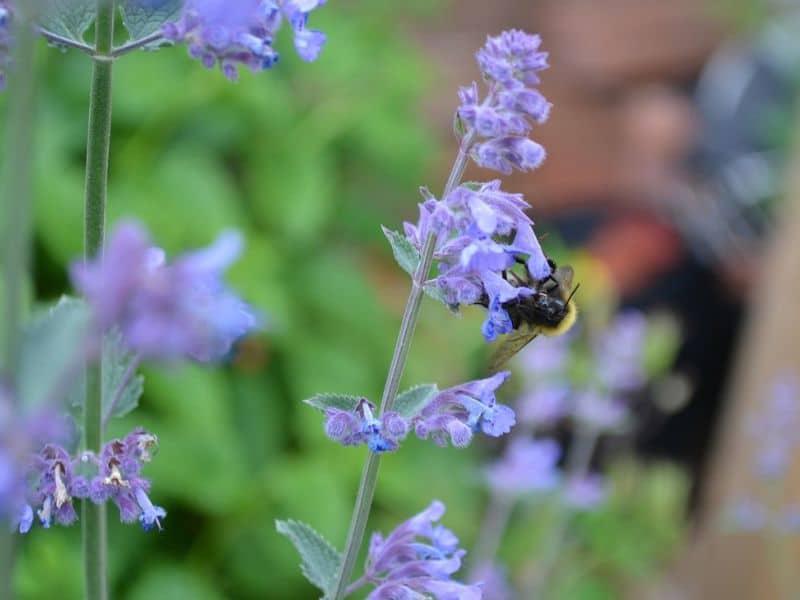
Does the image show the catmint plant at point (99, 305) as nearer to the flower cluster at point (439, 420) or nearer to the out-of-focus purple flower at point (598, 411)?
the flower cluster at point (439, 420)

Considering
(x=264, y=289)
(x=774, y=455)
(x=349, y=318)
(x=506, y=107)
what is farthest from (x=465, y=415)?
(x=349, y=318)

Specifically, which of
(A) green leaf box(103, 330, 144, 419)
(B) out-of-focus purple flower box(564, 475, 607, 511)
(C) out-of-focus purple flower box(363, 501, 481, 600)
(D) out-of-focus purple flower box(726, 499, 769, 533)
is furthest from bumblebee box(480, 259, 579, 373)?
(B) out-of-focus purple flower box(564, 475, 607, 511)

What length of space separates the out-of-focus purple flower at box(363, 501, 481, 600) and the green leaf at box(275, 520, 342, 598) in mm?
36

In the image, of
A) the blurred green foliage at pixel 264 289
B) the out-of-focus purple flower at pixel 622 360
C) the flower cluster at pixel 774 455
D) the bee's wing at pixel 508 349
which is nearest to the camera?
the bee's wing at pixel 508 349

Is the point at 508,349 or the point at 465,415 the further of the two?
the point at 508,349

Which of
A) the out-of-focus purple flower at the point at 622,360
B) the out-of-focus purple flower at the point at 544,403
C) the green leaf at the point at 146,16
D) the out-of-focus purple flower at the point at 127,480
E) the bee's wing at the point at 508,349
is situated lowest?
the out-of-focus purple flower at the point at 127,480

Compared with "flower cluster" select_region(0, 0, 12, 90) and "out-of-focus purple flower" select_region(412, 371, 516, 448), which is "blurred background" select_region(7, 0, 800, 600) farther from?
"flower cluster" select_region(0, 0, 12, 90)

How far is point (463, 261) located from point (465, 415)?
186 millimetres

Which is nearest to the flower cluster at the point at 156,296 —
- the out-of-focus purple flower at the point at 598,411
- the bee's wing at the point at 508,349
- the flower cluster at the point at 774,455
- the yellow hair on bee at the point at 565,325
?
the bee's wing at the point at 508,349

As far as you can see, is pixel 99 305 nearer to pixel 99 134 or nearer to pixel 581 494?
pixel 99 134

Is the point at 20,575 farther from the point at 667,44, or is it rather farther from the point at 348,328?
the point at 667,44

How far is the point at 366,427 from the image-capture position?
3.00ft

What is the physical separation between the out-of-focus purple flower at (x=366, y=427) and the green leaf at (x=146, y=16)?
0.34 m

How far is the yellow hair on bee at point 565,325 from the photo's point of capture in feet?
5.17
